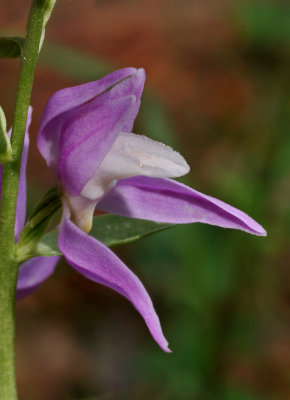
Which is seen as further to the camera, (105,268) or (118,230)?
(118,230)

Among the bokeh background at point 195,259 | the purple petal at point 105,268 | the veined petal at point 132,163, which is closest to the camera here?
the purple petal at point 105,268

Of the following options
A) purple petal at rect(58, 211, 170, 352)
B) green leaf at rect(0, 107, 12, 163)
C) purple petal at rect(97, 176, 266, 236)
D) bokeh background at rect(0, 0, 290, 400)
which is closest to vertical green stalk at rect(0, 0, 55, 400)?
green leaf at rect(0, 107, 12, 163)

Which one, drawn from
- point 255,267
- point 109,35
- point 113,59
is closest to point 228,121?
point 113,59

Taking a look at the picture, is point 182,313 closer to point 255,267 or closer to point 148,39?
point 255,267

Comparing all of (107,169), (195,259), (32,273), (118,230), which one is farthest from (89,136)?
(195,259)

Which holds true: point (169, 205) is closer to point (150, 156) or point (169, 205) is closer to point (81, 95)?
point (150, 156)

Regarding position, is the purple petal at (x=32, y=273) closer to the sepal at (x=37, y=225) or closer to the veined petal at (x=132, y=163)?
the sepal at (x=37, y=225)

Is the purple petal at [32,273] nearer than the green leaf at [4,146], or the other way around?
the green leaf at [4,146]

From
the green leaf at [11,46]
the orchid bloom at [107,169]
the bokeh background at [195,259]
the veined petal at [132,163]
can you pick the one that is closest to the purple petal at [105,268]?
the orchid bloom at [107,169]
